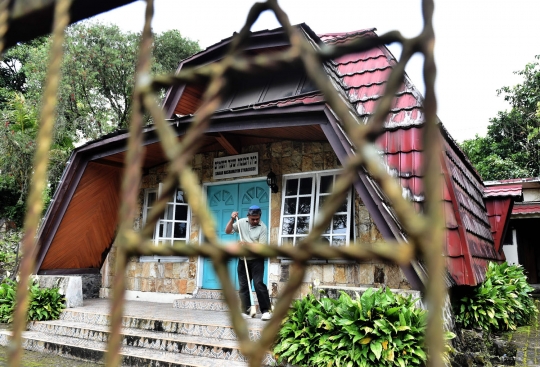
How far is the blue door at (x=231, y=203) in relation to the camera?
26.2 ft

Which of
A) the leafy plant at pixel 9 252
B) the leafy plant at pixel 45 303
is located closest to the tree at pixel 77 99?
the leafy plant at pixel 9 252

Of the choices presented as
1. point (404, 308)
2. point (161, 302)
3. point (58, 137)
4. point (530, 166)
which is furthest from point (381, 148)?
point (530, 166)

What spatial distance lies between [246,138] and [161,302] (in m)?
3.68

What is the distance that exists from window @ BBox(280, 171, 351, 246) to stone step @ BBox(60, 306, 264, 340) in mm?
1801

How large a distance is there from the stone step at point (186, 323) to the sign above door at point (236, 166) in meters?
2.61

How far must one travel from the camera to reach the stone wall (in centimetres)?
654

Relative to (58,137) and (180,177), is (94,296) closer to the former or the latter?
(58,137)

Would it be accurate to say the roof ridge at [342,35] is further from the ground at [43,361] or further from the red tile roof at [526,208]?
the red tile roof at [526,208]

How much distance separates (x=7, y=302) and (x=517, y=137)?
798 inches

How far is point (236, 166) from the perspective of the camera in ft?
27.0

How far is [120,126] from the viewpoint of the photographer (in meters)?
16.7

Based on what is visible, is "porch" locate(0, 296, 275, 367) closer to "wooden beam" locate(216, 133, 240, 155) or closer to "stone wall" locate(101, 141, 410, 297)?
"stone wall" locate(101, 141, 410, 297)

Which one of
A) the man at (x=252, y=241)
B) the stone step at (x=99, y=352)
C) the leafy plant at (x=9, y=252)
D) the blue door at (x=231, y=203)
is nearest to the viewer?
the stone step at (x=99, y=352)

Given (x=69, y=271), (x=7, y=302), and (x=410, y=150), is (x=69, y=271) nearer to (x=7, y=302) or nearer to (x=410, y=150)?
(x=7, y=302)
